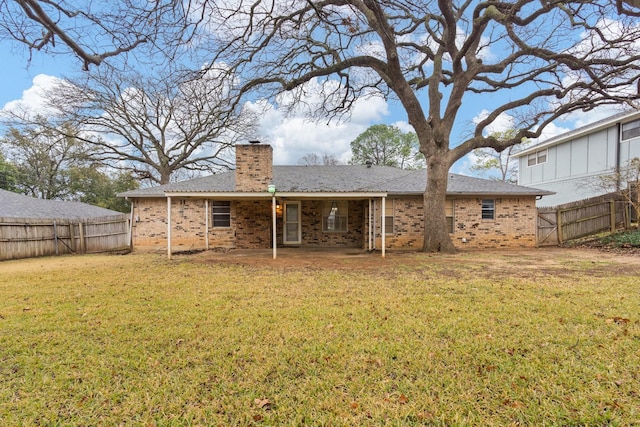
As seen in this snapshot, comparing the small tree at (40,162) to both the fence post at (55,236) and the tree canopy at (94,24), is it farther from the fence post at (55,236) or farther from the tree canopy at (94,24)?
the tree canopy at (94,24)

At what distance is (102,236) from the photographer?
537 inches

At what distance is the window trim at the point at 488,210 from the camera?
503 inches

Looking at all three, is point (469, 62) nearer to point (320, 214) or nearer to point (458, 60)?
point (458, 60)

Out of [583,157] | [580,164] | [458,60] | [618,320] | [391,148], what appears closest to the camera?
[618,320]

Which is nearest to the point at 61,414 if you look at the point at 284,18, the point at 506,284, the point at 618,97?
the point at 506,284

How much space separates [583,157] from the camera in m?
17.3

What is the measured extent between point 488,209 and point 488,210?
0.14 ft

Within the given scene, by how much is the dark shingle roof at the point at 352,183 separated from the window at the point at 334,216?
1114 mm

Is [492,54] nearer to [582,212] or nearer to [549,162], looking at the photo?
[582,212]

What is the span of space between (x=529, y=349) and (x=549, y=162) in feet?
71.6

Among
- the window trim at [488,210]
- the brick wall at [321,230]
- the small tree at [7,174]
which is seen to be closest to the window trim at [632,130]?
the window trim at [488,210]

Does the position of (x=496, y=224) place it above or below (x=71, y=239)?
above

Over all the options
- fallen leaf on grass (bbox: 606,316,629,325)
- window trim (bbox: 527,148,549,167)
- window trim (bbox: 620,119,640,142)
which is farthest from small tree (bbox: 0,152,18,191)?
window trim (bbox: 620,119,640,142)

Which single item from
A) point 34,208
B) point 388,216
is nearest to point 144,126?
point 34,208
